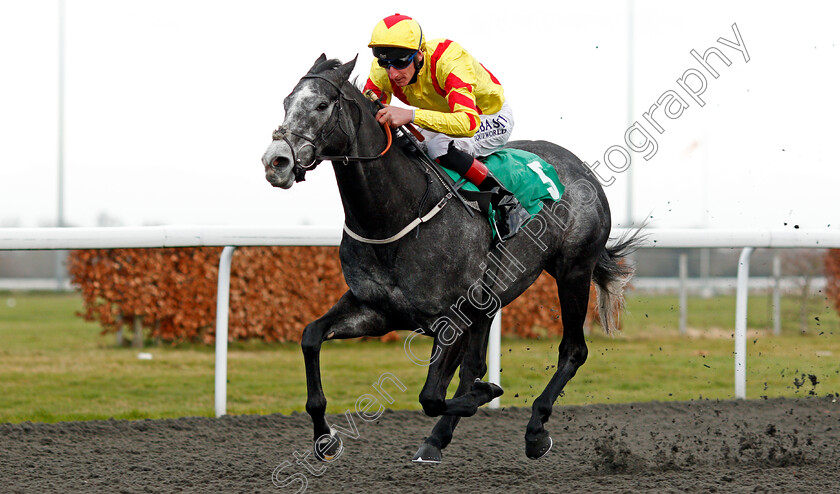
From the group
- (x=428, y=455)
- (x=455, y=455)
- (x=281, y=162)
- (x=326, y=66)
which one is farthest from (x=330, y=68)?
(x=455, y=455)

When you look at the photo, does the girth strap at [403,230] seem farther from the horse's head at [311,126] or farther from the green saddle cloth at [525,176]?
the green saddle cloth at [525,176]

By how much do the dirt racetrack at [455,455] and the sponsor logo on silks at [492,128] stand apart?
154cm

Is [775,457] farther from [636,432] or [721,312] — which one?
[721,312]

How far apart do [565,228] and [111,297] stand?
16.8 ft

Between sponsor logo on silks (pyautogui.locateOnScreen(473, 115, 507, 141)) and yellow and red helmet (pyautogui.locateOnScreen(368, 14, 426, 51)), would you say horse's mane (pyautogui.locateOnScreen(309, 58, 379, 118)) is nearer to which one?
yellow and red helmet (pyautogui.locateOnScreen(368, 14, 426, 51))

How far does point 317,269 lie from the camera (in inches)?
323

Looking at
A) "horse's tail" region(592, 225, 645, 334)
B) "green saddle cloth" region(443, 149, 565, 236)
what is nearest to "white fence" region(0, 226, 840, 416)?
"horse's tail" region(592, 225, 645, 334)

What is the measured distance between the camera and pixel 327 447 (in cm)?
356

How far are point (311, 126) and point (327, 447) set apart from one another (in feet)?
4.56

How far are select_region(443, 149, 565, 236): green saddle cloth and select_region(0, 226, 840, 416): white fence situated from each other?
1.24 m

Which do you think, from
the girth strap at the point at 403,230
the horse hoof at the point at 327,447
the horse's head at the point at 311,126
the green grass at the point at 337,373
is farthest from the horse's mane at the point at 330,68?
the green grass at the point at 337,373

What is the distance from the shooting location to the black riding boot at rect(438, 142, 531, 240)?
363 centimetres

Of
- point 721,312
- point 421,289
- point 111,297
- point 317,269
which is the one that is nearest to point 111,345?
point 111,297

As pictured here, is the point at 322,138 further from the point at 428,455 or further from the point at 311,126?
the point at 428,455
